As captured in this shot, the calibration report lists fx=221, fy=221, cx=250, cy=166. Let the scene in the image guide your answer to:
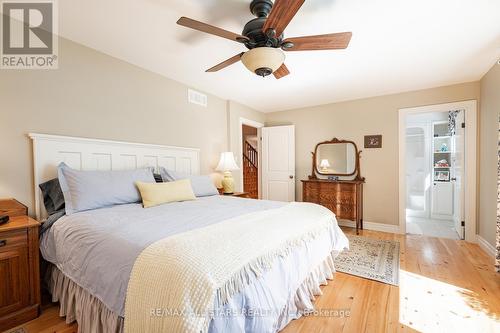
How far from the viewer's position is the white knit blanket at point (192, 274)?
0.85 metres

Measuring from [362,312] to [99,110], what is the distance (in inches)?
122

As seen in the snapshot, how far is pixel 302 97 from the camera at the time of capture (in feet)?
12.9

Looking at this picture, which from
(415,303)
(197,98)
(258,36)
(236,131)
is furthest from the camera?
(236,131)

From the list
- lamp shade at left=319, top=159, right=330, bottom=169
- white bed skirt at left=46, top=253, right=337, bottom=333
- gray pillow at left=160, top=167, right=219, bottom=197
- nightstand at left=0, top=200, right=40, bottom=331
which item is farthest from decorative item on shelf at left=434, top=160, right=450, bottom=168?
nightstand at left=0, top=200, right=40, bottom=331

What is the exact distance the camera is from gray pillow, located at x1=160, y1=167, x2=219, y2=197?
8.58 ft

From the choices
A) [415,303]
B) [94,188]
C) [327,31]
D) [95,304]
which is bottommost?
[415,303]

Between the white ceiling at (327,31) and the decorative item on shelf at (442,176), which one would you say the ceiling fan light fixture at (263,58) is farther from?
the decorative item on shelf at (442,176)

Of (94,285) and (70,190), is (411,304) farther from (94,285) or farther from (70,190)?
(70,190)

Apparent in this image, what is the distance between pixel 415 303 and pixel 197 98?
11.5 ft

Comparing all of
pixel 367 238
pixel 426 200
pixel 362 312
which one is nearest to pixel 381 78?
pixel 367 238

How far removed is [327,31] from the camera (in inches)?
77.8

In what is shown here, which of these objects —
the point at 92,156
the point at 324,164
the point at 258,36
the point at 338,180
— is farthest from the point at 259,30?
the point at 324,164

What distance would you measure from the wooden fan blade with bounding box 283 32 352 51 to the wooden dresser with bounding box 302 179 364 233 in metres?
2.60

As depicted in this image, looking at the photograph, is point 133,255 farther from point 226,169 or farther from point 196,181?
point 226,169
